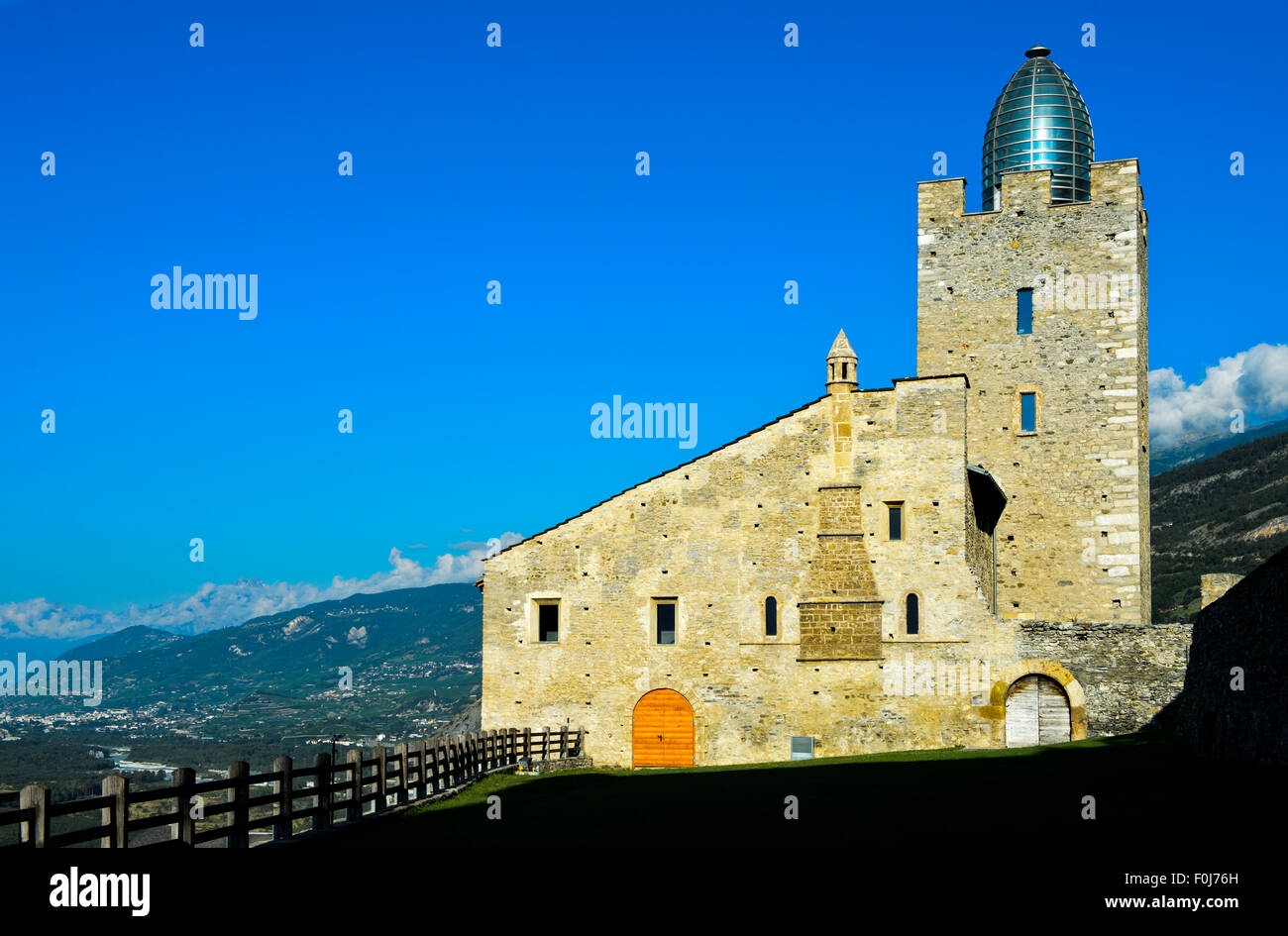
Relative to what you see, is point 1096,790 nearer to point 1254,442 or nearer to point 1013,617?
point 1013,617

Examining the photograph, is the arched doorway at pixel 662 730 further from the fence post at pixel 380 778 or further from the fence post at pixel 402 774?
the fence post at pixel 380 778

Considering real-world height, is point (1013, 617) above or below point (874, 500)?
below

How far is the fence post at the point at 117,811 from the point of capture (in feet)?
52.0

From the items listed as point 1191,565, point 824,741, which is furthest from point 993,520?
point 1191,565

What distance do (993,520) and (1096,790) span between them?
67.5ft

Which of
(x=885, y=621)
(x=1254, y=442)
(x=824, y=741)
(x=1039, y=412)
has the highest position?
(x=1254, y=442)

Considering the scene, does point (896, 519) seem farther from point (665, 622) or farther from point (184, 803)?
point (184, 803)

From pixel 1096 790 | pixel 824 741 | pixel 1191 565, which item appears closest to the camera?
pixel 1096 790

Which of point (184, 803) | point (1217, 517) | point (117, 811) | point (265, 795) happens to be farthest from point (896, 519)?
point (1217, 517)

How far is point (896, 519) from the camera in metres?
38.3

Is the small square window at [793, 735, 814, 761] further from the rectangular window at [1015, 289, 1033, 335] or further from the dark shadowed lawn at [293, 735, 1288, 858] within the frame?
the rectangular window at [1015, 289, 1033, 335]
